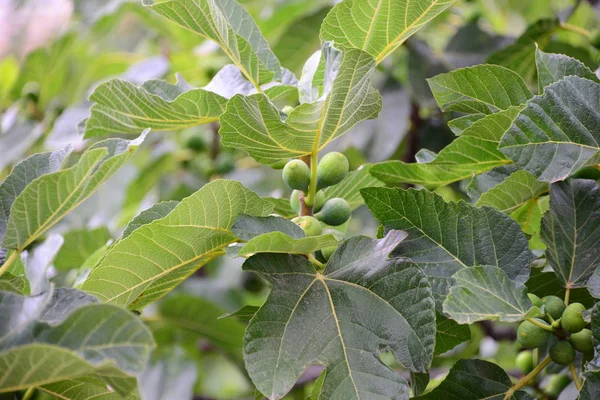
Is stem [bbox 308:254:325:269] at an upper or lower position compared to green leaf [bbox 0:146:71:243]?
lower

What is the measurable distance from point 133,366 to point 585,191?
539mm

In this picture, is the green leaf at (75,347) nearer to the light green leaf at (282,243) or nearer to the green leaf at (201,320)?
the light green leaf at (282,243)

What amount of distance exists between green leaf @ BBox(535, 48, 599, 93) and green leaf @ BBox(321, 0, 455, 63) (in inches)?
5.2

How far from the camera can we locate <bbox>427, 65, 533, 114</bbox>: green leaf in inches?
32.2

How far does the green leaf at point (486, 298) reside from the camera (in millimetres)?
656

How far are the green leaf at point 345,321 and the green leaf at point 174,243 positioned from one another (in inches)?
2.2

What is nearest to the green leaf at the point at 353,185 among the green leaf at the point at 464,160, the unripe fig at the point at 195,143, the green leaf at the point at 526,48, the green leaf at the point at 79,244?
the green leaf at the point at 464,160

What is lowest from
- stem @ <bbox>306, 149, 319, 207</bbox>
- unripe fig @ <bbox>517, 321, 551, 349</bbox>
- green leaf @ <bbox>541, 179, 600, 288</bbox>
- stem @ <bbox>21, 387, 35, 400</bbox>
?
unripe fig @ <bbox>517, 321, 551, 349</bbox>

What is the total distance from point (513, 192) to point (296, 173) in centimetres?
27

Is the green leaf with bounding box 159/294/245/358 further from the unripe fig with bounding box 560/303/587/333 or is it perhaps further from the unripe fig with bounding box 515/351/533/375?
the unripe fig with bounding box 560/303/587/333

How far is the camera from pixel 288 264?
0.77m

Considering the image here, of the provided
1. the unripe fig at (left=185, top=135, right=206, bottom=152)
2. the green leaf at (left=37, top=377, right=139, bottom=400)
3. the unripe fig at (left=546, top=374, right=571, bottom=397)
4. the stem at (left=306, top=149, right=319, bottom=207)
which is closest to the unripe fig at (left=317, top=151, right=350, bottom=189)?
the stem at (left=306, top=149, right=319, bottom=207)

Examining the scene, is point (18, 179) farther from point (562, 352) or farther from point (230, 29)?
point (562, 352)


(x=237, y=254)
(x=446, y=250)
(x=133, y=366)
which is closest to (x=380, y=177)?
(x=446, y=250)
